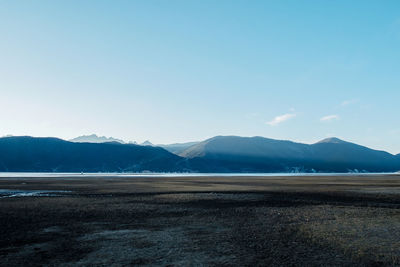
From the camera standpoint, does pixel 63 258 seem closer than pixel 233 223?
Yes

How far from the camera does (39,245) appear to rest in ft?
53.6

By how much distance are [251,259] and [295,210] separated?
53.7 ft

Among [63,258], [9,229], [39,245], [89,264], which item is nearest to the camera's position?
[89,264]

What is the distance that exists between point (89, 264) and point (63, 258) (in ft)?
5.54

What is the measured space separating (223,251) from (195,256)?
1.48 metres

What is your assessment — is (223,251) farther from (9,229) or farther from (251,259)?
(9,229)

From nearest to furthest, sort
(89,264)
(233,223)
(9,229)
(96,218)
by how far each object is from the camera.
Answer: (89,264), (9,229), (233,223), (96,218)

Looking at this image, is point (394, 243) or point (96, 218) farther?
point (96, 218)

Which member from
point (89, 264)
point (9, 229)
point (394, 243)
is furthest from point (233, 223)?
point (9, 229)

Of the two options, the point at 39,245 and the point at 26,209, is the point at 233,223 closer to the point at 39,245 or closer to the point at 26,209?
the point at 39,245

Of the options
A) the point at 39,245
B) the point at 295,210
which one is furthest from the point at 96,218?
the point at 295,210

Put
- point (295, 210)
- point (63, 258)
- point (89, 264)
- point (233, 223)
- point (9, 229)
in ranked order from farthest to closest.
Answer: point (295, 210)
point (233, 223)
point (9, 229)
point (63, 258)
point (89, 264)

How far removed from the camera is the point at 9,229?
20297mm

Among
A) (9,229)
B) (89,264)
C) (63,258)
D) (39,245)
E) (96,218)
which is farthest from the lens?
(96,218)
